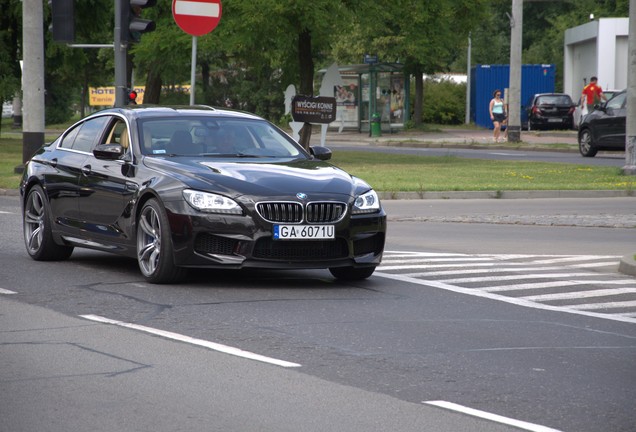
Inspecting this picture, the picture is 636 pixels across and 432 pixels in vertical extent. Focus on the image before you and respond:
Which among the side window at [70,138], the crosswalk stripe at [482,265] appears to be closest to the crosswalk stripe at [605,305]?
the crosswalk stripe at [482,265]

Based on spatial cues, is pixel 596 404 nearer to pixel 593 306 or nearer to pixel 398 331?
pixel 398 331

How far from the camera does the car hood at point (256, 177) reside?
34.0ft

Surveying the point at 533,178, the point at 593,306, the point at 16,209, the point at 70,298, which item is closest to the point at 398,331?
the point at 593,306

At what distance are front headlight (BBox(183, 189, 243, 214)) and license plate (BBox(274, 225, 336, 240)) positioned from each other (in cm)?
34

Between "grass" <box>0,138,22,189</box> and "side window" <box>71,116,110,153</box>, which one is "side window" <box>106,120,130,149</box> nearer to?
"side window" <box>71,116,110,153</box>

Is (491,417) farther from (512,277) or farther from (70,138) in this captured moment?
(70,138)

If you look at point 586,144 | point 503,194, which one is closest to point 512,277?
point 503,194

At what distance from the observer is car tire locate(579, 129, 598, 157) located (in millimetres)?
34753

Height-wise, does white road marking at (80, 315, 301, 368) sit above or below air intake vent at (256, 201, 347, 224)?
below

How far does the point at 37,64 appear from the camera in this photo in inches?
995

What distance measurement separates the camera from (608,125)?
112ft

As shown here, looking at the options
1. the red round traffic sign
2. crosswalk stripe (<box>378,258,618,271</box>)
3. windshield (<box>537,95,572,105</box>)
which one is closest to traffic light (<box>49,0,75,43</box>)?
the red round traffic sign

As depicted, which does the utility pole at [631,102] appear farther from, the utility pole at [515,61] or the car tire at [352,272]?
the car tire at [352,272]

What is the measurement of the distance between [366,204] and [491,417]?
15.7ft
